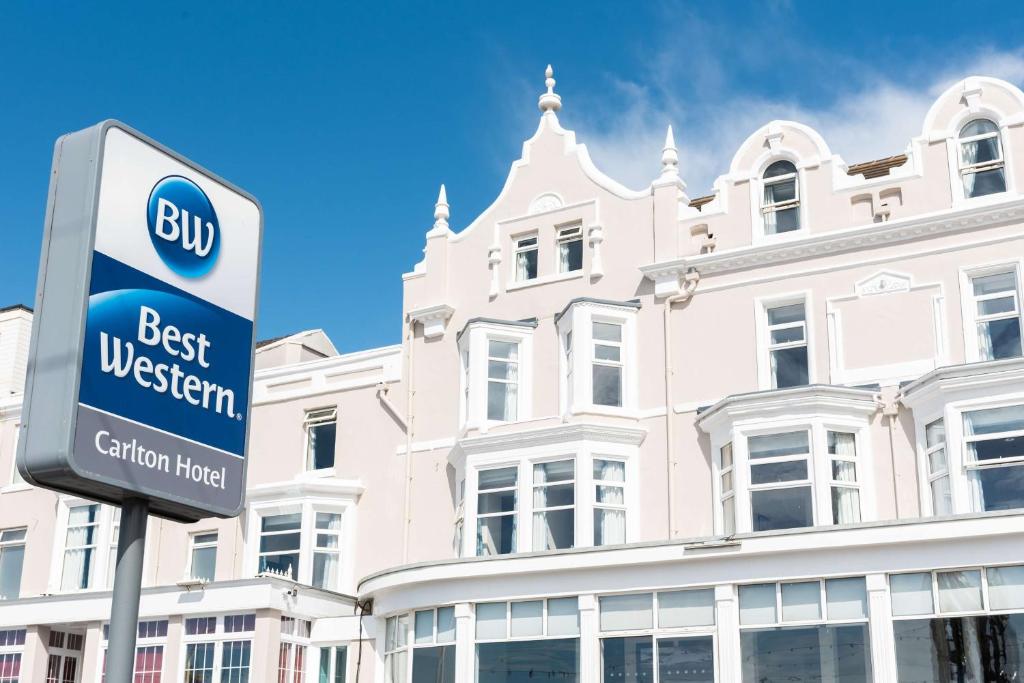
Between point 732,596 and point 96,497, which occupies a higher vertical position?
point 732,596

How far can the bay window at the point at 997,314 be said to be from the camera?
23.8m

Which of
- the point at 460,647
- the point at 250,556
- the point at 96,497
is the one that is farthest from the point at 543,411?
the point at 96,497

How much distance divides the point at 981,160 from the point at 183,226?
1925 cm

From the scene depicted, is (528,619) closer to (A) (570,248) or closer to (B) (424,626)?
(B) (424,626)

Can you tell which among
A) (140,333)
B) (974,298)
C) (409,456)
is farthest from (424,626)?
(140,333)

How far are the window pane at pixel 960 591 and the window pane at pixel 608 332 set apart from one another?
870cm

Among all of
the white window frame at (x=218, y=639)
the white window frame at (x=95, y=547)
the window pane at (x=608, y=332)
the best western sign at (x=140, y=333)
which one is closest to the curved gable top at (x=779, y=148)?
the window pane at (x=608, y=332)

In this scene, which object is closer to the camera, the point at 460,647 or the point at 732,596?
the point at 732,596

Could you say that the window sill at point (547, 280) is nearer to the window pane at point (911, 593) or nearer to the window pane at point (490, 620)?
the window pane at point (490, 620)

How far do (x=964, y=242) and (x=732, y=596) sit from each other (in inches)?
312

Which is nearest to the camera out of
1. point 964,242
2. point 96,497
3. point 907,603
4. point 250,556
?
point 96,497

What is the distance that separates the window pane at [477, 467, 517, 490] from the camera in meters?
26.2

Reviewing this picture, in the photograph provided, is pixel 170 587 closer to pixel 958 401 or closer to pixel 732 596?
pixel 732 596

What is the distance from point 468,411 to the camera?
2739 cm
